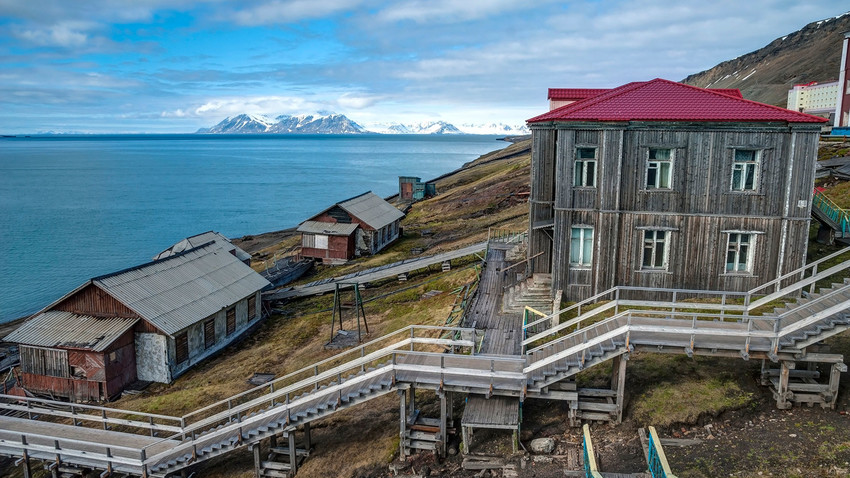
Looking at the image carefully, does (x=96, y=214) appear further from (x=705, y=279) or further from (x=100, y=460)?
(x=705, y=279)

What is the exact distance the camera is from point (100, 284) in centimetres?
2908

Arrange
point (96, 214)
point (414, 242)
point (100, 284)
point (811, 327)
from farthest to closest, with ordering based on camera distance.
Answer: point (96, 214), point (414, 242), point (100, 284), point (811, 327)

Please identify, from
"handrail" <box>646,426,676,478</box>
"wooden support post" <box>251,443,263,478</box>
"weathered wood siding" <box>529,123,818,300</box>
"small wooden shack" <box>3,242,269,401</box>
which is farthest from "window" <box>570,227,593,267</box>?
"small wooden shack" <box>3,242,269,401</box>

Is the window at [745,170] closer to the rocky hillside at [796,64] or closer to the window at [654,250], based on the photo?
the window at [654,250]

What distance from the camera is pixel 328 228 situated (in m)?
52.6

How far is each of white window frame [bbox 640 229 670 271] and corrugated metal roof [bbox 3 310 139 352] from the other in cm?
2514

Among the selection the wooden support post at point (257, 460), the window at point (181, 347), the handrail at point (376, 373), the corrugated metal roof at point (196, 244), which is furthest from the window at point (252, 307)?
the wooden support post at point (257, 460)

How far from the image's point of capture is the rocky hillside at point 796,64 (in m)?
138

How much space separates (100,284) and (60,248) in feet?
187

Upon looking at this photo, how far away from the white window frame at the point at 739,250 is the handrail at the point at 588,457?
10.9 meters

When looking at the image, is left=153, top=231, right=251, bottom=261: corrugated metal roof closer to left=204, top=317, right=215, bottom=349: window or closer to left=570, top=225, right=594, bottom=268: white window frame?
left=204, top=317, right=215, bottom=349: window

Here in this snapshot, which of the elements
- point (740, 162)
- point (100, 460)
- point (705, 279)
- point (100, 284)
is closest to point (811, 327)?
point (705, 279)

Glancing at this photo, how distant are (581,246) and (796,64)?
558 feet

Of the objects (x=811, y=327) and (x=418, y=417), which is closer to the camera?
(x=811, y=327)
